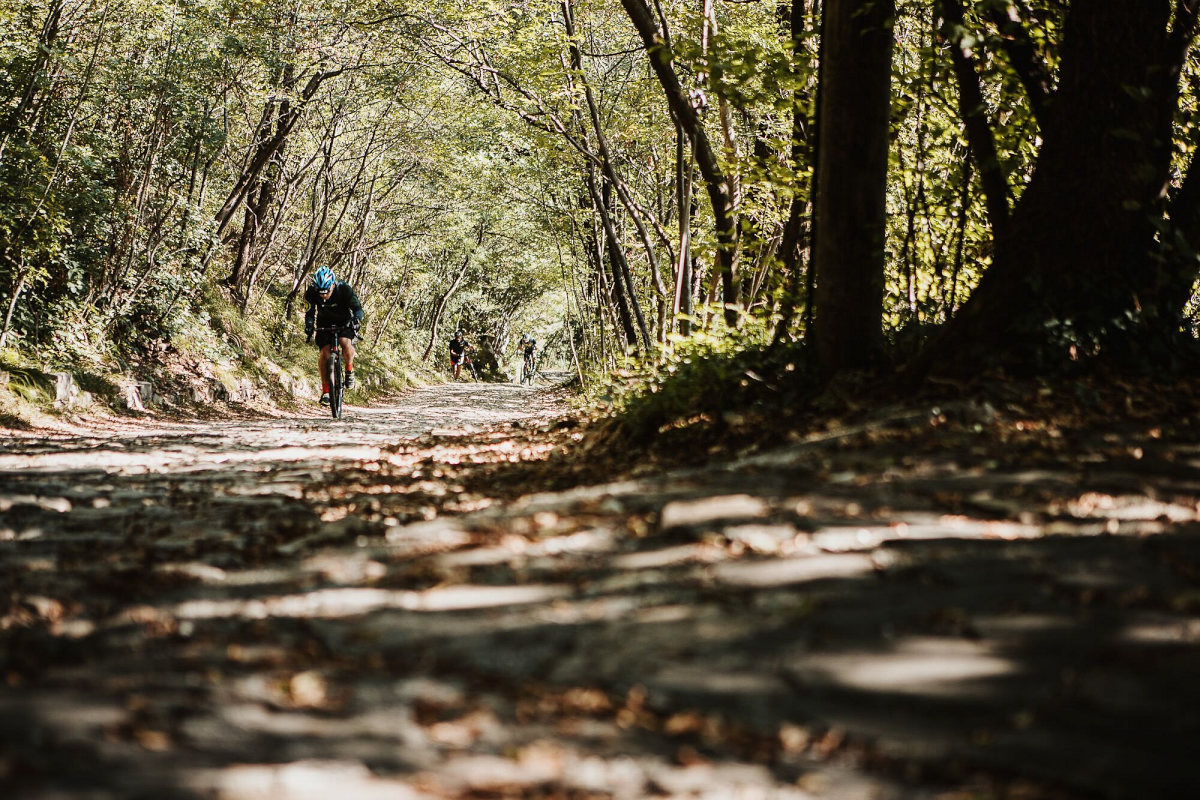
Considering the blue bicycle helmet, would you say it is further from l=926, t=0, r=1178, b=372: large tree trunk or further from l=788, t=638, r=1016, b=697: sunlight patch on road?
l=788, t=638, r=1016, b=697: sunlight patch on road

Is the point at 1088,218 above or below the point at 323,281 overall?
below

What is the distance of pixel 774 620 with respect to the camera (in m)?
2.89

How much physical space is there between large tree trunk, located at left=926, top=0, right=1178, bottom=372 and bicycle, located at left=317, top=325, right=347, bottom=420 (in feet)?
30.9

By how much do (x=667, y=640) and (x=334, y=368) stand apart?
11450mm

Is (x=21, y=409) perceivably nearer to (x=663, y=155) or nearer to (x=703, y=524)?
(x=703, y=524)

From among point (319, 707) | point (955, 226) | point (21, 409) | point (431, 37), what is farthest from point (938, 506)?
point (431, 37)

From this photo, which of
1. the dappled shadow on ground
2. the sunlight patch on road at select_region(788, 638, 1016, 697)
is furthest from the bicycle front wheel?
the sunlight patch on road at select_region(788, 638, 1016, 697)

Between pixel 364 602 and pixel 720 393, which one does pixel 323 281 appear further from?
pixel 364 602

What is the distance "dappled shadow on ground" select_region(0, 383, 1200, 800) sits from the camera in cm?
213

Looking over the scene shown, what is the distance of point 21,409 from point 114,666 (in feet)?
30.8

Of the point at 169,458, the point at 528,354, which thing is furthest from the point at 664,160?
the point at 528,354

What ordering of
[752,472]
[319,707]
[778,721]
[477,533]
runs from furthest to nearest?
[752,472] < [477,533] < [319,707] < [778,721]

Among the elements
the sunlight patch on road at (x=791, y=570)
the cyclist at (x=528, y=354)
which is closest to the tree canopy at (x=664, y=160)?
the sunlight patch on road at (x=791, y=570)

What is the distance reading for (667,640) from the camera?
2.80 meters
